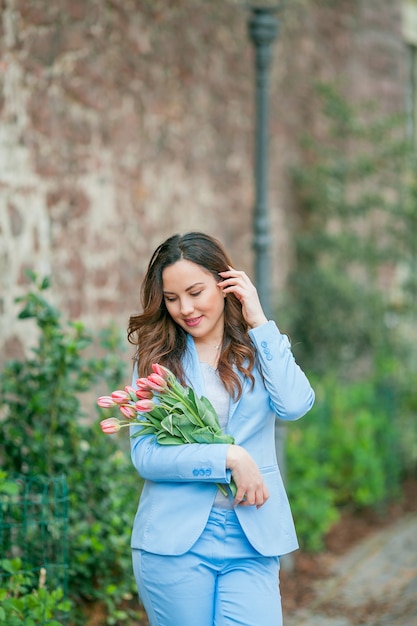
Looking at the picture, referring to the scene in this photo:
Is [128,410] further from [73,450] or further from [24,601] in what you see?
[73,450]

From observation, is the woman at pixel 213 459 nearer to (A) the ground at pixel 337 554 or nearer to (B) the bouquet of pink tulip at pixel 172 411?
(B) the bouquet of pink tulip at pixel 172 411

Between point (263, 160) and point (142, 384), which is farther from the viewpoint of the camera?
point (263, 160)

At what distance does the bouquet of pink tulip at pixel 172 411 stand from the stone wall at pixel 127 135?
2576mm

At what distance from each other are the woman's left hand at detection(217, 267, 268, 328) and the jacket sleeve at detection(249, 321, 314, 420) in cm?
5

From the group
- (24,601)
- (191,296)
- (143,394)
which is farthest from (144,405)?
(24,601)

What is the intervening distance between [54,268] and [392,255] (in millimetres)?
3576

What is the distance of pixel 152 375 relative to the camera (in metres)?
2.89

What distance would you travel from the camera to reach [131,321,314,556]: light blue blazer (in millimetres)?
2875

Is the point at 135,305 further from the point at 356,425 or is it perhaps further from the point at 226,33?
the point at 226,33

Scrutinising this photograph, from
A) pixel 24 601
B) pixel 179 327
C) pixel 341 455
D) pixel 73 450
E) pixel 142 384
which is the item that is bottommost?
pixel 24 601

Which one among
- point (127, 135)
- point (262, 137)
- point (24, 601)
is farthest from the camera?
point (127, 135)

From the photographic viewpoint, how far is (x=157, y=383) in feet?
9.50

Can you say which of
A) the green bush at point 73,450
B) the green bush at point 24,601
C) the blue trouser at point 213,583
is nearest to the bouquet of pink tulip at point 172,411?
the blue trouser at point 213,583

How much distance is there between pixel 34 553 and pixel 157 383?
1.65 m
